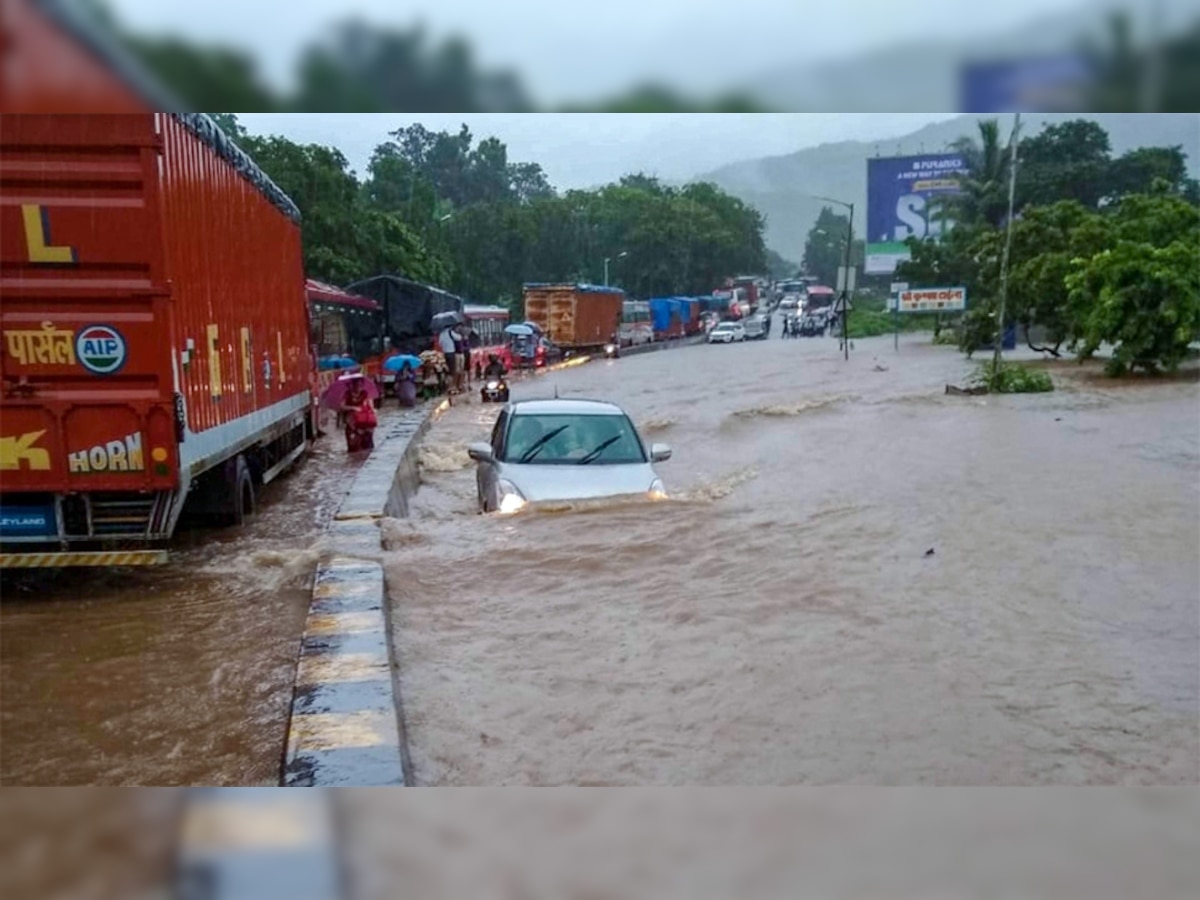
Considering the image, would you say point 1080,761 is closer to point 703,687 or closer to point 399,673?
point 703,687

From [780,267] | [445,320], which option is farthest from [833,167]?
[445,320]

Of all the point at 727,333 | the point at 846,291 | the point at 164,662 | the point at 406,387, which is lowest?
the point at 164,662

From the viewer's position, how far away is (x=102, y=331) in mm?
6246

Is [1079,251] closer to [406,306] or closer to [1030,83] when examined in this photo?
[406,306]

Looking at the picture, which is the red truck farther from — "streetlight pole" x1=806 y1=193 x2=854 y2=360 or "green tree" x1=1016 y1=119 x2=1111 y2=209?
"green tree" x1=1016 y1=119 x2=1111 y2=209

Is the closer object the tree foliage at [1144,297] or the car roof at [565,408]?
the car roof at [565,408]

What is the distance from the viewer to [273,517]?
851cm

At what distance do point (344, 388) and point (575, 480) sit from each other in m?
2.73

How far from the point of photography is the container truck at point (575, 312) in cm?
754

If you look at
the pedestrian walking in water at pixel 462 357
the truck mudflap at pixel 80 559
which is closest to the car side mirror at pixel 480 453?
the pedestrian walking in water at pixel 462 357

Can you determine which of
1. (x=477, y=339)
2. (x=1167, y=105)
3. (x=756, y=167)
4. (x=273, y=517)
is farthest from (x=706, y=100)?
(x=273, y=517)

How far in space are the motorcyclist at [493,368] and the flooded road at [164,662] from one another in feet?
5.76

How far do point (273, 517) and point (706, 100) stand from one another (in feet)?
21.0

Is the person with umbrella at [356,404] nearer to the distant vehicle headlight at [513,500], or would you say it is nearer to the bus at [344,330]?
the bus at [344,330]
